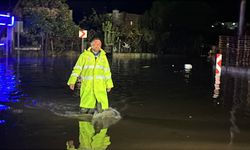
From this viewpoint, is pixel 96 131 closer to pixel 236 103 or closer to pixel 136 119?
pixel 136 119

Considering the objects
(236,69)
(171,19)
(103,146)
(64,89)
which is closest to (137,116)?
(103,146)

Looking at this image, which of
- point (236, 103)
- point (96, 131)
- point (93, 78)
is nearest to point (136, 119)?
point (93, 78)

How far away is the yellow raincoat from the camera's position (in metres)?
10.1

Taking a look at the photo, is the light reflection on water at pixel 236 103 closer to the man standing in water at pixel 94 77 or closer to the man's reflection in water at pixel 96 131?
the man's reflection in water at pixel 96 131

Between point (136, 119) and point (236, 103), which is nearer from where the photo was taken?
point (136, 119)

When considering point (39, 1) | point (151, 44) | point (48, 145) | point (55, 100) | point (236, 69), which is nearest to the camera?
point (48, 145)

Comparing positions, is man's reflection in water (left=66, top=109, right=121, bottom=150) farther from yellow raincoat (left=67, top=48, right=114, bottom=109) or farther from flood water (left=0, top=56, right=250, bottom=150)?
yellow raincoat (left=67, top=48, right=114, bottom=109)

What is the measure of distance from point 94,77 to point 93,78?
0.13 ft

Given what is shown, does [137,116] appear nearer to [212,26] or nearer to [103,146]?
[103,146]

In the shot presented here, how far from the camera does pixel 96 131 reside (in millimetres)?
8820

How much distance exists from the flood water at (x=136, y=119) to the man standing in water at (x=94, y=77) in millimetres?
563

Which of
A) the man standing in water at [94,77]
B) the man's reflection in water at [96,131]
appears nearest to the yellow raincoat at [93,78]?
the man standing in water at [94,77]

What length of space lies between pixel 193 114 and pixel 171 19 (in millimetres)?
59677

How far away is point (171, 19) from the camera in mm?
→ 70125
